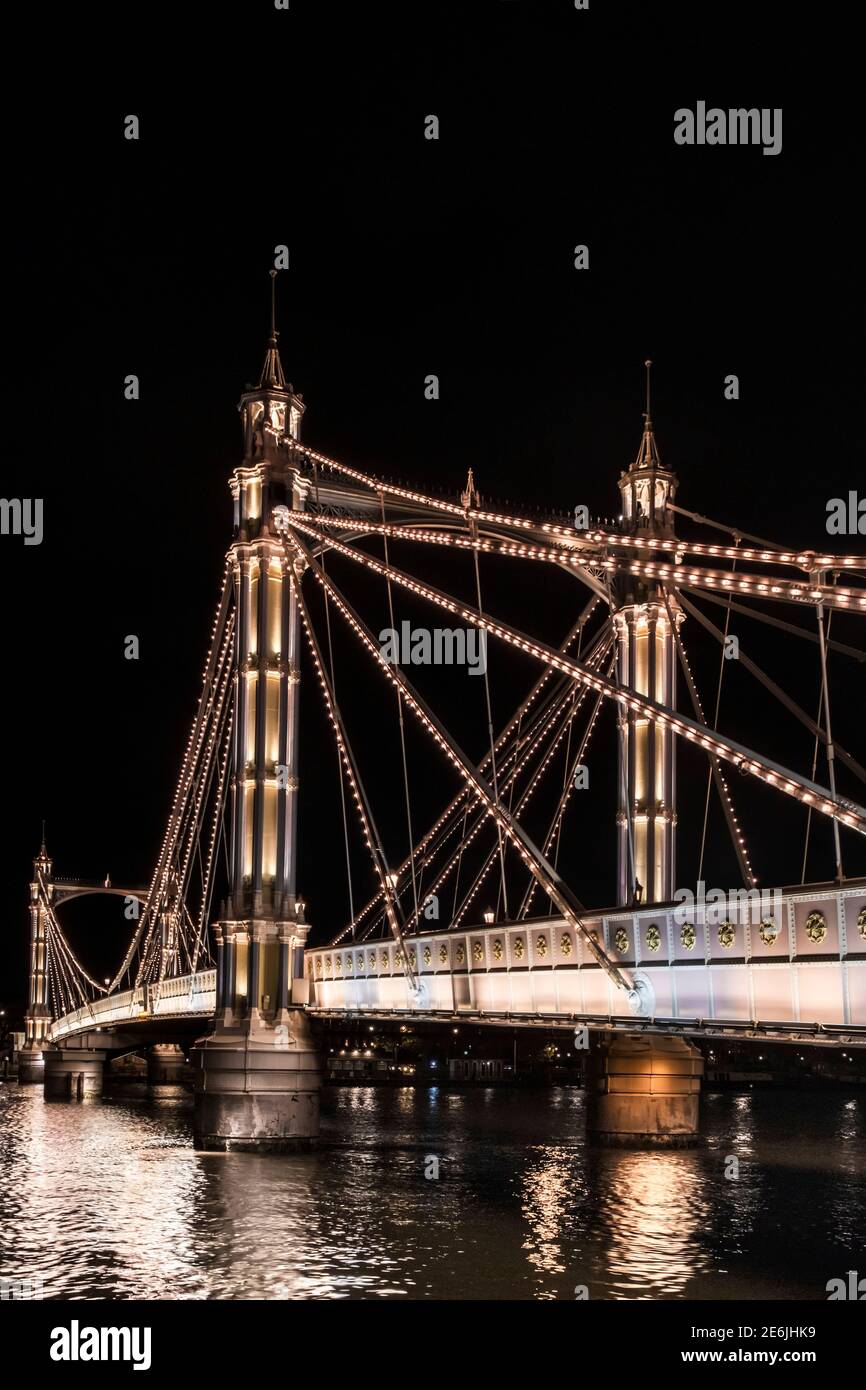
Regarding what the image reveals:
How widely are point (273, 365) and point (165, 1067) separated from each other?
72.7m

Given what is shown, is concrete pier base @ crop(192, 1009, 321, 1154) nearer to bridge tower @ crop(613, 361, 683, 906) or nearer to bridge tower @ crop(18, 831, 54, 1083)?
bridge tower @ crop(613, 361, 683, 906)

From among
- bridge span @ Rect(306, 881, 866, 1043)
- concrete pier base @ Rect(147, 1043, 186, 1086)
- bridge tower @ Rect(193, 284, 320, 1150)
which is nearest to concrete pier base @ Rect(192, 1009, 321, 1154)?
bridge tower @ Rect(193, 284, 320, 1150)

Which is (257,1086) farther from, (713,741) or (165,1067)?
(165,1067)

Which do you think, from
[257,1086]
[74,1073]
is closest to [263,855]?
[257,1086]

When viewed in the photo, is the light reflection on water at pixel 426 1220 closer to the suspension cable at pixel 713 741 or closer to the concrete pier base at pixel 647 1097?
the concrete pier base at pixel 647 1097

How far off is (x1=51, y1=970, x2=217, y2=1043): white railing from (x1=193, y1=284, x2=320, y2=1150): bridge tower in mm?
4081

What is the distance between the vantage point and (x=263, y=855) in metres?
35.0

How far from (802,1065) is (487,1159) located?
95884 millimetres

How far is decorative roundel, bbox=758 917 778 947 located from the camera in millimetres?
21562

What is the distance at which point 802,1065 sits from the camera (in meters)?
130

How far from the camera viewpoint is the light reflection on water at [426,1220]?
20.7 meters

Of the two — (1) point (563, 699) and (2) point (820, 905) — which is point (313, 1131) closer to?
(1) point (563, 699)

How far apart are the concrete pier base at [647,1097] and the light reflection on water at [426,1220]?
49cm
